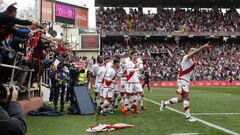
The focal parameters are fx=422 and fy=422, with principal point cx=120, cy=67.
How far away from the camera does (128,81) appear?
1438cm

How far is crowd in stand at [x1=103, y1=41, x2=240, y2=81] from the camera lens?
5169 cm

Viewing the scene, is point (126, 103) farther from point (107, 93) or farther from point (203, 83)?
point (203, 83)

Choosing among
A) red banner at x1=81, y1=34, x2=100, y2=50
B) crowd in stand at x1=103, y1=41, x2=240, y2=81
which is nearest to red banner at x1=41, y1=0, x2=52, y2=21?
crowd in stand at x1=103, y1=41, x2=240, y2=81

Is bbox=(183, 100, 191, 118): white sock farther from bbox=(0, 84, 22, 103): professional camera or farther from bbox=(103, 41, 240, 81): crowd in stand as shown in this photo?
bbox=(103, 41, 240, 81): crowd in stand

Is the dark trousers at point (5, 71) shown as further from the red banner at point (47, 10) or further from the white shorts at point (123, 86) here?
the red banner at point (47, 10)

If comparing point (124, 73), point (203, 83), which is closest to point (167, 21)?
point (203, 83)

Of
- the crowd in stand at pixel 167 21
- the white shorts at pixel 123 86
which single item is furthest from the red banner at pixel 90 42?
the white shorts at pixel 123 86

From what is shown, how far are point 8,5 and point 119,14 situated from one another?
177 feet

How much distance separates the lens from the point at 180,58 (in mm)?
53969

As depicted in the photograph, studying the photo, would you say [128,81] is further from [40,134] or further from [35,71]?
[40,134]

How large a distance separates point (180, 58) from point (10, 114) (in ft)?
168

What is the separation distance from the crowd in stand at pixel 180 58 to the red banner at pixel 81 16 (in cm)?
457

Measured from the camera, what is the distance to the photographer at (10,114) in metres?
3.42

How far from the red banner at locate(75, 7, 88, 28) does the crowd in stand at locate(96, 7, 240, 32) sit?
1873mm
